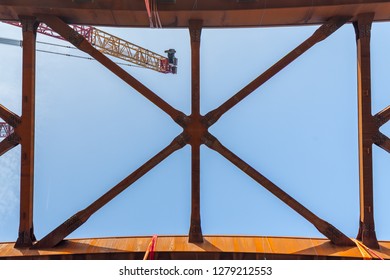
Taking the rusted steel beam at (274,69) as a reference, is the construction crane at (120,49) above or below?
above

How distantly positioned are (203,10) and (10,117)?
4.29m

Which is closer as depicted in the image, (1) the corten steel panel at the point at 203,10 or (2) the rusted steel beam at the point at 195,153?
(1) the corten steel panel at the point at 203,10

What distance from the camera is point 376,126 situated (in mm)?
7438

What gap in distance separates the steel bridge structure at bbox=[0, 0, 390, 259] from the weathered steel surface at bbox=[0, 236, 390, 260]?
0.02 metres

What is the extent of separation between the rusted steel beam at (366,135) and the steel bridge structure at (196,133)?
2 cm

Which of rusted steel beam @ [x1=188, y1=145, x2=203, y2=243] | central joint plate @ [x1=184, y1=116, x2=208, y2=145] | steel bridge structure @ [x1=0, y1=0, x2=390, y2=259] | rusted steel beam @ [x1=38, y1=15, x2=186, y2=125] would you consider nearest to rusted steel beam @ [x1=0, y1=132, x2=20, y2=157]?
steel bridge structure @ [x1=0, y1=0, x2=390, y2=259]

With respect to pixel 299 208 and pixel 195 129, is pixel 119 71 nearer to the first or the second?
pixel 195 129

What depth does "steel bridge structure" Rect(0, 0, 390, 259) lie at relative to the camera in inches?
287

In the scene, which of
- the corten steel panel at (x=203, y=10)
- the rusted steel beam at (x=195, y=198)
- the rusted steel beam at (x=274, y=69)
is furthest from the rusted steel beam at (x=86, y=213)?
the corten steel panel at (x=203, y=10)

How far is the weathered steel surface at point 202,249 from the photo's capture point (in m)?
7.06

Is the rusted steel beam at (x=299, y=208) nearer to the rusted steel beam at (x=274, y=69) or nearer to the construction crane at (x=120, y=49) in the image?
the rusted steel beam at (x=274, y=69)

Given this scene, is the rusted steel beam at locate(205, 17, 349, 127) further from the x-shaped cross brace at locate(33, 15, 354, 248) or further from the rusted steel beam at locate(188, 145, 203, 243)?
the rusted steel beam at locate(188, 145, 203, 243)

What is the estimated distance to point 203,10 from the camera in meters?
7.61
